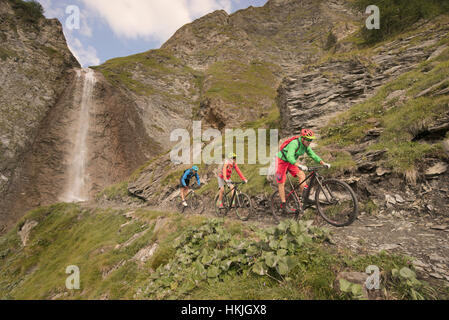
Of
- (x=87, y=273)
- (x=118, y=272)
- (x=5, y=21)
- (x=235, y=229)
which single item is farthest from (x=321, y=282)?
(x=5, y=21)

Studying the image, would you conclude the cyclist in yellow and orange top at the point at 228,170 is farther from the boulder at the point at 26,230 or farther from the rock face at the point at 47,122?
the rock face at the point at 47,122

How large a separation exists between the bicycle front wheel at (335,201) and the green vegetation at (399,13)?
20526mm

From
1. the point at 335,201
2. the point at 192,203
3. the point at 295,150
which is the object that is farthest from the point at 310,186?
the point at 192,203

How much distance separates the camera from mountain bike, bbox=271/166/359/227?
5235 millimetres

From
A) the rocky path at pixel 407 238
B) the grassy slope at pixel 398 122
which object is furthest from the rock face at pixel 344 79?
the rocky path at pixel 407 238

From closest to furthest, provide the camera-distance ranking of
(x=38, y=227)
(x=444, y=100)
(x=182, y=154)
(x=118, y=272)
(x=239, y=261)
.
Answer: (x=239, y=261)
(x=444, y=100)
(x=118, y=272)
(x=38, y=227)
(x=182, y=154)

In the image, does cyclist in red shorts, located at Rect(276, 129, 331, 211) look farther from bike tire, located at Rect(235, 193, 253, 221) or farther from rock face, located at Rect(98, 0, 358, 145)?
rock face, located at Rect(98, 0, 358, 145)

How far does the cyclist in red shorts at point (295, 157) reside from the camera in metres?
6.15

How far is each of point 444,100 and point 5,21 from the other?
2808 inches

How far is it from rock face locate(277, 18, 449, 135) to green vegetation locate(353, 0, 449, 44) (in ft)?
6.56

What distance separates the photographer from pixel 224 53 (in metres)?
82.9


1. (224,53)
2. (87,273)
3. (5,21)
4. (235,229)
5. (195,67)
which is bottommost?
(87,273)

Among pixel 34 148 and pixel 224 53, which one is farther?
pixel 224 53

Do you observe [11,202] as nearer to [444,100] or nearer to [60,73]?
[60,73]
